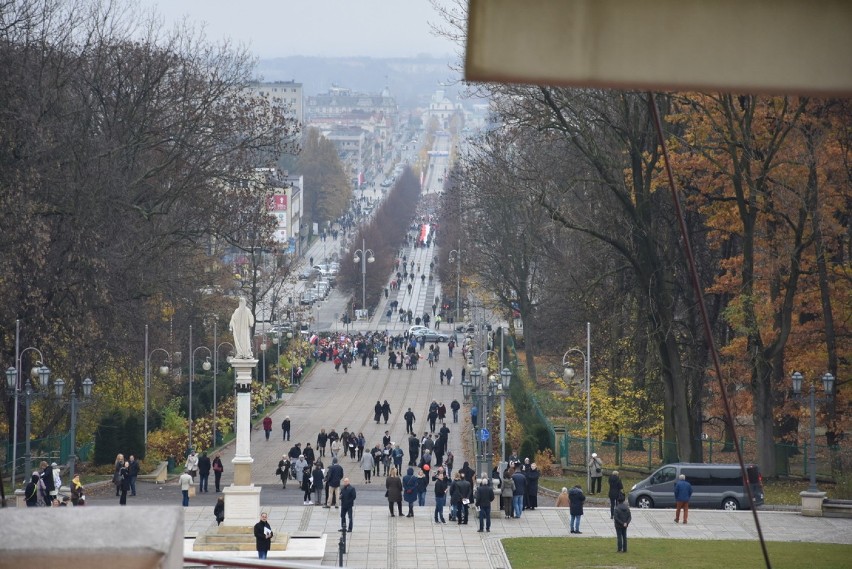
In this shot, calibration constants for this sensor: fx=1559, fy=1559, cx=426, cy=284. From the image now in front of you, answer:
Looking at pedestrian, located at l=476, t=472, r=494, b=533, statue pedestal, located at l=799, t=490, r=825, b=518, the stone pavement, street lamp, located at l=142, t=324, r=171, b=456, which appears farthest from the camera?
street lamp, located at l=142, t=324, r=171, b=456

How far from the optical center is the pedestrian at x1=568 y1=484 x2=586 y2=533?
2870cm

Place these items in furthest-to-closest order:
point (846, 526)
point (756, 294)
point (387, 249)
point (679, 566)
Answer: point (387, 249) → point (756, 294) → point (846, 526) → point (679, 566)

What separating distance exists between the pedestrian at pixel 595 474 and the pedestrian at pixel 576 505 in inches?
258

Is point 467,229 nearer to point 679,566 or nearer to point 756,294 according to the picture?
point 756,294

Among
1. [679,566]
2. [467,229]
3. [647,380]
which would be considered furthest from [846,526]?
[467,229]

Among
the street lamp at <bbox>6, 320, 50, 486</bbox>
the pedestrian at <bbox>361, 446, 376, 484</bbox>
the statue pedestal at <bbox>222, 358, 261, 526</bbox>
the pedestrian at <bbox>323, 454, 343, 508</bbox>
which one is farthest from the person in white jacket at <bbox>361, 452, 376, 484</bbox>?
the statue pedestal at <bbox>222, 358, 261, 526</bbox>

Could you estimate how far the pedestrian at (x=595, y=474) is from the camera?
36344mm

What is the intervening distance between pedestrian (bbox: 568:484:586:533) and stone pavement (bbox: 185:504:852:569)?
0.75ft

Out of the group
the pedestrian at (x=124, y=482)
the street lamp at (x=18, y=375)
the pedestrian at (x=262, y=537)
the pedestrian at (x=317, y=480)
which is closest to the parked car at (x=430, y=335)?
the street lamp at (x=18, y=375)

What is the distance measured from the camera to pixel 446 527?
102ft

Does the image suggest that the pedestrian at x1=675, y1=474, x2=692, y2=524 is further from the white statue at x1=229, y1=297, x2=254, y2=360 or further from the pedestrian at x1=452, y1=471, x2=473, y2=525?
the white statue at x1=229, y1=297, x2=254, y2=360

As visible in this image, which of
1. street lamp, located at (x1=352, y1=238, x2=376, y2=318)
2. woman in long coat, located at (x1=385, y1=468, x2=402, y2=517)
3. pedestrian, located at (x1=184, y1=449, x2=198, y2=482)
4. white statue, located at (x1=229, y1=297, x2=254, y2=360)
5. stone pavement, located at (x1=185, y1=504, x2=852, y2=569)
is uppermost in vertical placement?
street lamp, located at (x1=352, y1=238, x2=376, y2=318)

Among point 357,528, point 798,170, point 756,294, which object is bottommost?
point 357,528

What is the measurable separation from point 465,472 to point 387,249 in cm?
9951
